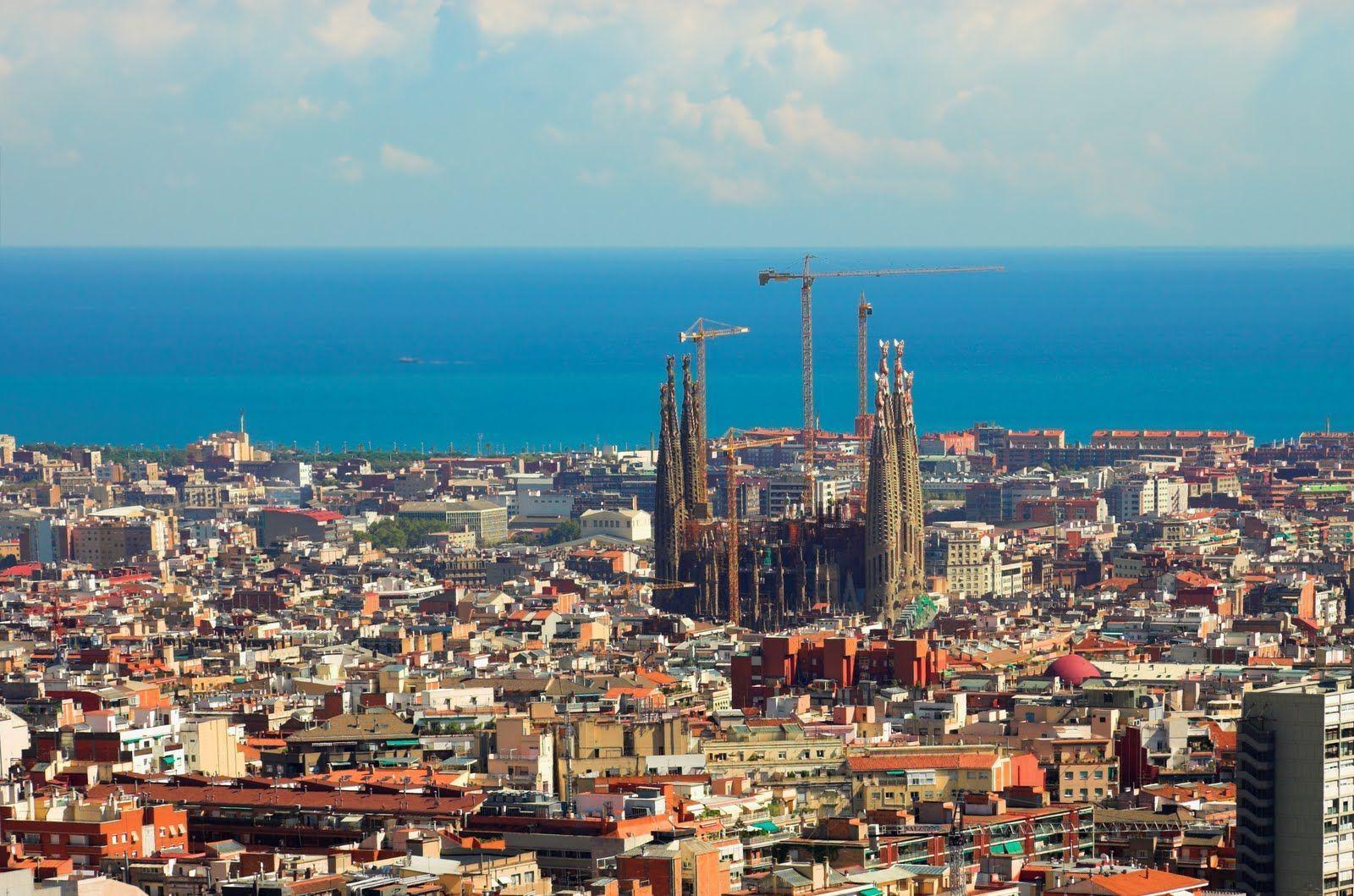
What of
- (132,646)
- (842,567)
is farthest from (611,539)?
(132,646)

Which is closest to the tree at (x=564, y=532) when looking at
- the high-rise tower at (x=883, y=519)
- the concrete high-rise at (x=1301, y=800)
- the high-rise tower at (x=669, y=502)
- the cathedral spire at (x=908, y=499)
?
the high-rise tower at (x=669, y=502)

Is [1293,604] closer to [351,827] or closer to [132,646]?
[132,646]

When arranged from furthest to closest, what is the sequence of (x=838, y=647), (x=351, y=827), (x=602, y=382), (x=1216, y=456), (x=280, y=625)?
(x=602, y=382)
(x=1216, y=456)
(x=280, y=625)
(x=838, y=647)
(x=351, y=827)

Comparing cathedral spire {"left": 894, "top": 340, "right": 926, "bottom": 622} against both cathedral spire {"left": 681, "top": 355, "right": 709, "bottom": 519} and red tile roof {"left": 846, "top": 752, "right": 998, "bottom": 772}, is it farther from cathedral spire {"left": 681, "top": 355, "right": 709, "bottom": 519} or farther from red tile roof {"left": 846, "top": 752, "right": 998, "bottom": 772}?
red tile roof {"left": 846, "top": 752, "right": 998, "bottom": 772}

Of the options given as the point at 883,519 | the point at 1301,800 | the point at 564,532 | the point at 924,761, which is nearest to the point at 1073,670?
the point at 924,761

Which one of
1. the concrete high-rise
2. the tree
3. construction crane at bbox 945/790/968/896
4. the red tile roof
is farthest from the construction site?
the concrete high-rise

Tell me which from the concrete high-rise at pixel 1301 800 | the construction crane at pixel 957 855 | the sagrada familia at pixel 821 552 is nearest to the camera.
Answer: the construction crane at pixel 957 855

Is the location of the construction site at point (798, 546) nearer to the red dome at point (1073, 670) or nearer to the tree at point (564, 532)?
the tree at point (564, 532)
